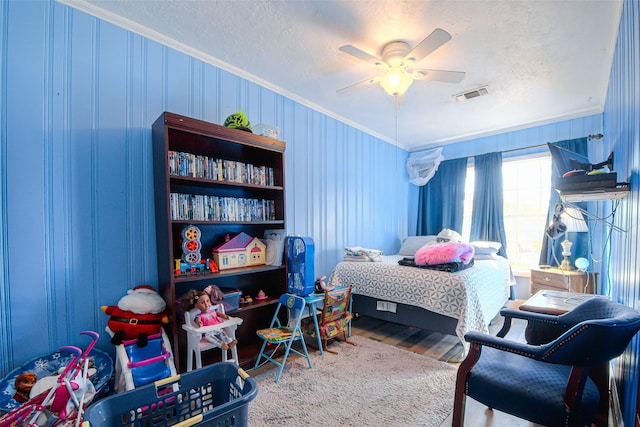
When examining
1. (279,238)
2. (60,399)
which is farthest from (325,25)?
(60,399)

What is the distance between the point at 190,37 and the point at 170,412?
2.43 meters

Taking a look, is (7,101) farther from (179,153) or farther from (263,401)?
(263,401)

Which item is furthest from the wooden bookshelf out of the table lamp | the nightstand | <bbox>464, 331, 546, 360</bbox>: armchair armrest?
the table lamp

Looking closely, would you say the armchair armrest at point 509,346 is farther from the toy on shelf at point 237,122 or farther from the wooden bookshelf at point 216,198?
the toy on shelf at point 237,122

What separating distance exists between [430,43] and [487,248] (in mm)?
2998

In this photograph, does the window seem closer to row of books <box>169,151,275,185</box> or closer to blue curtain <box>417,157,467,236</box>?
blue curtain <box>417,157,467,236</box>

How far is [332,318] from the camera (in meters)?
2.65

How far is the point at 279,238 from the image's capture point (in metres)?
2.57

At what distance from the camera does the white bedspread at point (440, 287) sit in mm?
2441

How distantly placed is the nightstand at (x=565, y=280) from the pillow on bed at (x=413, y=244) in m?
1.36

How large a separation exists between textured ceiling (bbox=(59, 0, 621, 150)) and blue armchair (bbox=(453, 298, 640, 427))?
191 cm

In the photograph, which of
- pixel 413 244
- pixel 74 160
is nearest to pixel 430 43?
pixel 74 160

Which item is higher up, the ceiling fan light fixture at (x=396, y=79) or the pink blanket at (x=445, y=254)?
the ceiling fan light fixture at (x=396, y=79)

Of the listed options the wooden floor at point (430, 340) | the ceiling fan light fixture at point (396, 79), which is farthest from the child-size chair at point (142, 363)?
the ceiling fan light fixture at point (396, 79)
